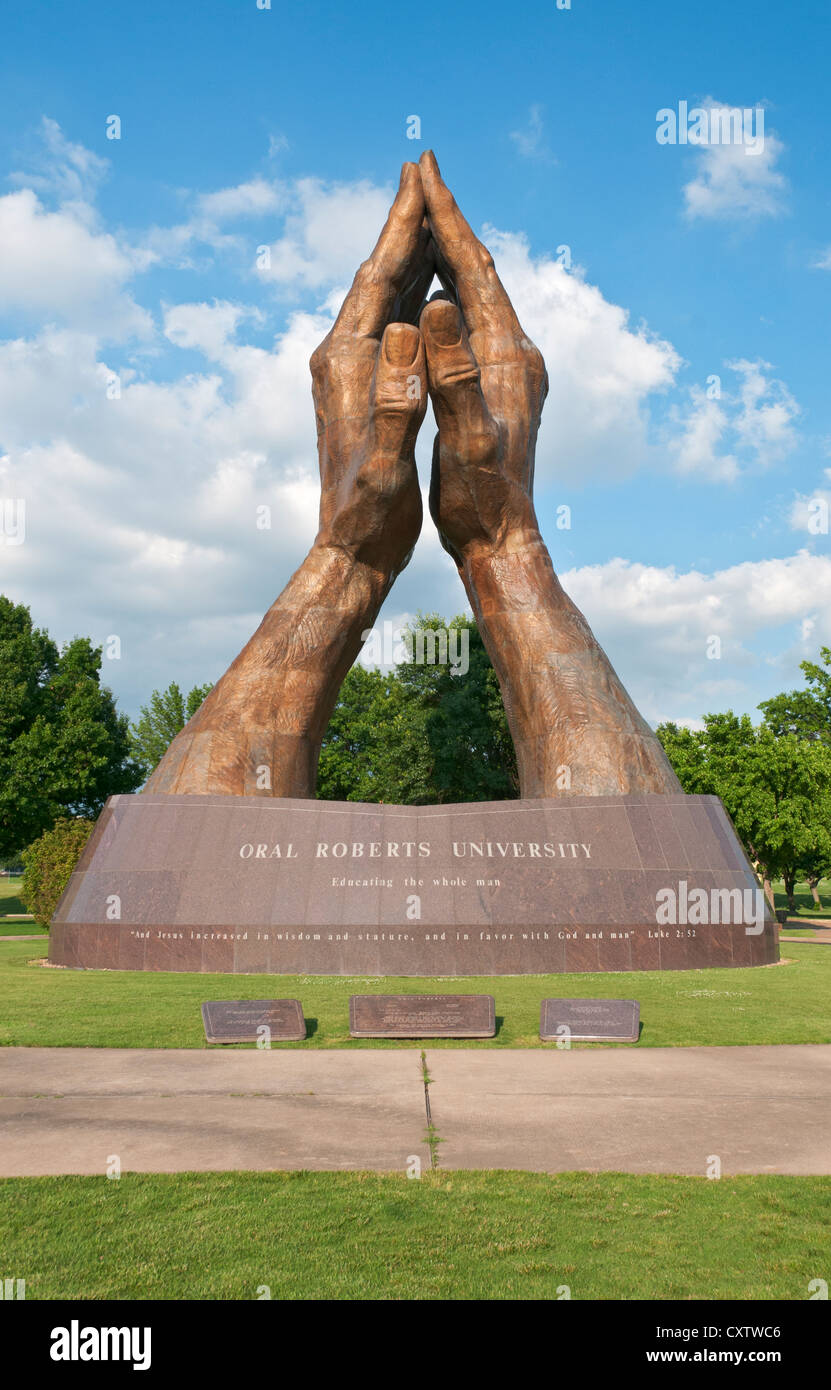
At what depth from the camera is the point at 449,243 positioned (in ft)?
67.1

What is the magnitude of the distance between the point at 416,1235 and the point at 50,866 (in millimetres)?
19805

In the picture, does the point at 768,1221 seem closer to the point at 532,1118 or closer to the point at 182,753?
the point at 532,1118

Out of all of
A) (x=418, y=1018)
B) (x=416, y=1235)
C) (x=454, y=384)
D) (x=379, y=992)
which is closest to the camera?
(x=416, y=1235)

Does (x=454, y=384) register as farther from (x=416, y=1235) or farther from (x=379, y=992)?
(x=416, y=1235)

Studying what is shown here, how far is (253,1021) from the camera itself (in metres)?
8.34

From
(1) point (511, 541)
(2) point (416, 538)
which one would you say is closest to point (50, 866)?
(2) point (416, 538)

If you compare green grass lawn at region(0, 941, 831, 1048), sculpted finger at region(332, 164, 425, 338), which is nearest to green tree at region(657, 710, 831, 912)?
Answer: green grass lawn at region(0, 941, 831, 1048)

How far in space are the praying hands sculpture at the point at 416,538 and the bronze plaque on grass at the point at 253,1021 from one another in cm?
905

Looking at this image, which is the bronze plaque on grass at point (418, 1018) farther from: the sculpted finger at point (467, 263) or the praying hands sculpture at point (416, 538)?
the sculpted finger at point (467, 263)

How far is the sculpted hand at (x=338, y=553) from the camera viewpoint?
1780 centimetres

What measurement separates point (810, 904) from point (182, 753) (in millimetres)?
49034

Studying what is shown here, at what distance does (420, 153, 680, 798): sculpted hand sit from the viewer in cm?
1747

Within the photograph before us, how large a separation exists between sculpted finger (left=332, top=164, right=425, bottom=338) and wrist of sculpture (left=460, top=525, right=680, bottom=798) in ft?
17.1

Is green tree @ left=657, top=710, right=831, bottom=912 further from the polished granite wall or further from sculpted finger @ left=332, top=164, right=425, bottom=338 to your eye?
sculpted finger @ left=332, top=164, right=425, bottom=338
